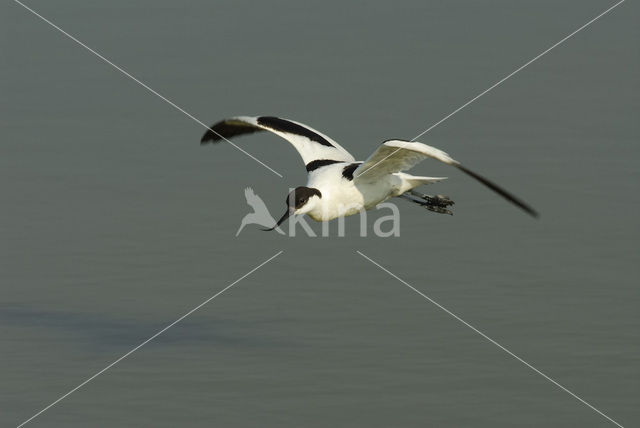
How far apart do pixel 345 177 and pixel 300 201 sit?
0.75 meters

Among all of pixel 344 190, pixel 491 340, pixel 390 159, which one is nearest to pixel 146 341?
pixel 344 190

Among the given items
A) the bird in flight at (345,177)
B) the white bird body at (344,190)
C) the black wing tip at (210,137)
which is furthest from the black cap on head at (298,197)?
the black wing tip at (210,137)

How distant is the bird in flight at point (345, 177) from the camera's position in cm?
1530

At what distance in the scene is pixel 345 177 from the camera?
625 inches

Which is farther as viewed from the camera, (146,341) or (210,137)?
(210,137)

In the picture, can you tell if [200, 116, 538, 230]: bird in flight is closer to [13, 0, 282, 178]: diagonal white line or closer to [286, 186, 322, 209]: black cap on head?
[286, 186, 322, 209]: black cap on head

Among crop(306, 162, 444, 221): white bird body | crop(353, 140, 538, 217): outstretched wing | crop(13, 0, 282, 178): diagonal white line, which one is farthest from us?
crop(13, 0, 282, 178): diagonal white line

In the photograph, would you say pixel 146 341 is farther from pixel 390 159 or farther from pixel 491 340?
pixel 491 340

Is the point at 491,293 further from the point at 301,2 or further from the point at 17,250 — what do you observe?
the point at 301,2

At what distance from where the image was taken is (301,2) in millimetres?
25109

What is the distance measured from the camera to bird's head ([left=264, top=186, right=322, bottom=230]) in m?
15.3

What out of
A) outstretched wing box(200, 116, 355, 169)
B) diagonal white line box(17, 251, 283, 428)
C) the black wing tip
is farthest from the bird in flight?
diagonal white line box(17, 251, 283, 428)

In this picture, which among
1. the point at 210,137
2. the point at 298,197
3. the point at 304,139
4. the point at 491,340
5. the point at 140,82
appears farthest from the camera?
the point at 140,82

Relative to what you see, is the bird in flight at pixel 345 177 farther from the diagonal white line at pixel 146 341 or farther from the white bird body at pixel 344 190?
the diagonal white line at pixel 146 341
